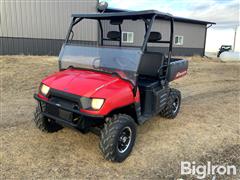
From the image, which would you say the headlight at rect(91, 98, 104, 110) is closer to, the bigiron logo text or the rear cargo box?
the bigiron logo text

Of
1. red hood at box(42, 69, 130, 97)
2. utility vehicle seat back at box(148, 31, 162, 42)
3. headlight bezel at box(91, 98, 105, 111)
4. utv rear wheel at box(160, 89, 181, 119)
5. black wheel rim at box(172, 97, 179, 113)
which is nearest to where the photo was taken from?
headlight bezel at box(91, 98, 105, 111)

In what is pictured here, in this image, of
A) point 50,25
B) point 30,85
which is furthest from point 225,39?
point 30,85

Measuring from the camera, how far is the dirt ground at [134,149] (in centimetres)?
301

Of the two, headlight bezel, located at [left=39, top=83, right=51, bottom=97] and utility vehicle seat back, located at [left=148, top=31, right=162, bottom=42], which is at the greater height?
utility vehicle seat back, located at [left=148, top=31, right=162, bottom=42]

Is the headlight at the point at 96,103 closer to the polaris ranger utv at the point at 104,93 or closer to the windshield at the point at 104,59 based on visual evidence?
the polaris ranger utv at the point at 104,93

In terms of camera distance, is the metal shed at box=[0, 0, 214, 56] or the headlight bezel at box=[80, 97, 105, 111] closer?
the headlight bezel at box=[80, 97, 105, 111]

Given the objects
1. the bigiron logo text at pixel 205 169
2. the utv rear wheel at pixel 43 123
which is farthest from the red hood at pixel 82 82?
the bigiron logo text at pixel 205 169

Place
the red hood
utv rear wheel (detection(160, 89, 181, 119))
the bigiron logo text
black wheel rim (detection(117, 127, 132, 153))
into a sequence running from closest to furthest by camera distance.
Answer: the red hood → the bigiron logo text → black wheel rim (detection(117, 127, 132, 153)) → utv rear wheel (detection(160, 89, 181, 119))

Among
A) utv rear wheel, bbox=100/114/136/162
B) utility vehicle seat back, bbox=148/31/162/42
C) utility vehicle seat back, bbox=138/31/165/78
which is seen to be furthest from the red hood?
utility vehicle seat back, bbox=138/31/165/78

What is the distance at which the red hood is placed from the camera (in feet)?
9.76

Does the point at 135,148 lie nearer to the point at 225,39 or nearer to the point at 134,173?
→ the point at 134,173

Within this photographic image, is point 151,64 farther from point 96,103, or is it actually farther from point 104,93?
point 96,103

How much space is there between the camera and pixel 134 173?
119 inches

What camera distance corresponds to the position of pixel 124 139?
329 centimetres
